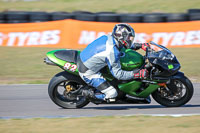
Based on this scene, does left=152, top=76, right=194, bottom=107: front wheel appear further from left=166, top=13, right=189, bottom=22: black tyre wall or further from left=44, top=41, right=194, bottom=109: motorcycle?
left=166, top=13, right=189, bottom=22: black tyre wall

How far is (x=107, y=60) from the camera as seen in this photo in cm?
618

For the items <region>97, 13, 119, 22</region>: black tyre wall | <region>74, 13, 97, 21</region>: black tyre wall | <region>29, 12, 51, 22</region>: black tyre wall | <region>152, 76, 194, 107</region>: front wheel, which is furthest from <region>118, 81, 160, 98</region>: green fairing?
<region>29, 12, 51, 22</region>: black tyre wall

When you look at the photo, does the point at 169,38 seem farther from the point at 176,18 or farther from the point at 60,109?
the point at 60,109

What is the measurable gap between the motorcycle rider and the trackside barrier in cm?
832

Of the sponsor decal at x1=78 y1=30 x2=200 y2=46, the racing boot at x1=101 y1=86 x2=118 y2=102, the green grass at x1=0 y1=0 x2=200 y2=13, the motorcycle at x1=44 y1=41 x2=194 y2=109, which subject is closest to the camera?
the motorcycle at x1=44 y1=41 x2=194 y2=109

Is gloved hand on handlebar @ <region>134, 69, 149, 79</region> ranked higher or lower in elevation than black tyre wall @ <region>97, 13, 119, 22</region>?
lower

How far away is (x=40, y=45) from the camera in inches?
599

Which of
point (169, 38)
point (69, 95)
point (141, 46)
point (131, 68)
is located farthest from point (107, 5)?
point (131, 68)

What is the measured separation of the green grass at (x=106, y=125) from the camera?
16.4 feet

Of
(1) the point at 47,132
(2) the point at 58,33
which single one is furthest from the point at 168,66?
(2) the point at 58,33

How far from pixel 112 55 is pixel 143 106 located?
1391 millimetres

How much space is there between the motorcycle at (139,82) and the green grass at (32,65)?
292cm

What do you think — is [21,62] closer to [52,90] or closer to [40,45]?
[40,45]

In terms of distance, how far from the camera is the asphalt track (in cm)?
633
